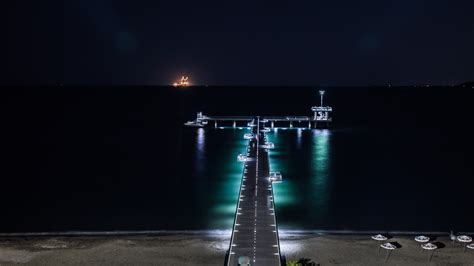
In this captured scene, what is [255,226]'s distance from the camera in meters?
27.3

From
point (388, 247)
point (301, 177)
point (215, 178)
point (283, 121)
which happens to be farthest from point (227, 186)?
point (283, 121)

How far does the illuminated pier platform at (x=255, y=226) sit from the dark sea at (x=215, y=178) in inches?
92.1

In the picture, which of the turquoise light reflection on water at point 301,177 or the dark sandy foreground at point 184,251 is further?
the turquoise light reflection on water at point 301,177

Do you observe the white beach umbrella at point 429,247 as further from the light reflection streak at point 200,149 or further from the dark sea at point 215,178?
the light reflection streak at point 200,149

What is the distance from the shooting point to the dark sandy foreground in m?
24.4

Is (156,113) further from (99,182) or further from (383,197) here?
(383,197)

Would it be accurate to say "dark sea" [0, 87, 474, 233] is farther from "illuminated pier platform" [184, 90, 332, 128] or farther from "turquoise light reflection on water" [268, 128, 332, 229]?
"illuminated pier platform" [184, 90, 332, 128]

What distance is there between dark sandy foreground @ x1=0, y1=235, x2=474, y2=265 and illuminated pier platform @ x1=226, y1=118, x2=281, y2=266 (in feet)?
3.64

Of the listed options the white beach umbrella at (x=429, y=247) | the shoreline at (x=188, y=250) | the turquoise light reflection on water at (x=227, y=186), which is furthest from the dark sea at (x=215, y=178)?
the white beach umbrella at (x=429, y=247)

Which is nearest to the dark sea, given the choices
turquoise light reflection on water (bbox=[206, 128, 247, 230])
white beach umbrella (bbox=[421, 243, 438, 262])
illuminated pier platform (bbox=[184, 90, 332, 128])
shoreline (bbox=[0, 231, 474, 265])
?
Result: turquoise light reflection on water (bbox=[206, 128, 247, 230])

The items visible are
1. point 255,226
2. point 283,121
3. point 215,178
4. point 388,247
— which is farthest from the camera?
point 283,121

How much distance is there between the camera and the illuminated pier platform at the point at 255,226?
22984mm

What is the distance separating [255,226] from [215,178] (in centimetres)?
2488

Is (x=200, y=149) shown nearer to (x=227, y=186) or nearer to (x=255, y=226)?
(x=227, y=186)
